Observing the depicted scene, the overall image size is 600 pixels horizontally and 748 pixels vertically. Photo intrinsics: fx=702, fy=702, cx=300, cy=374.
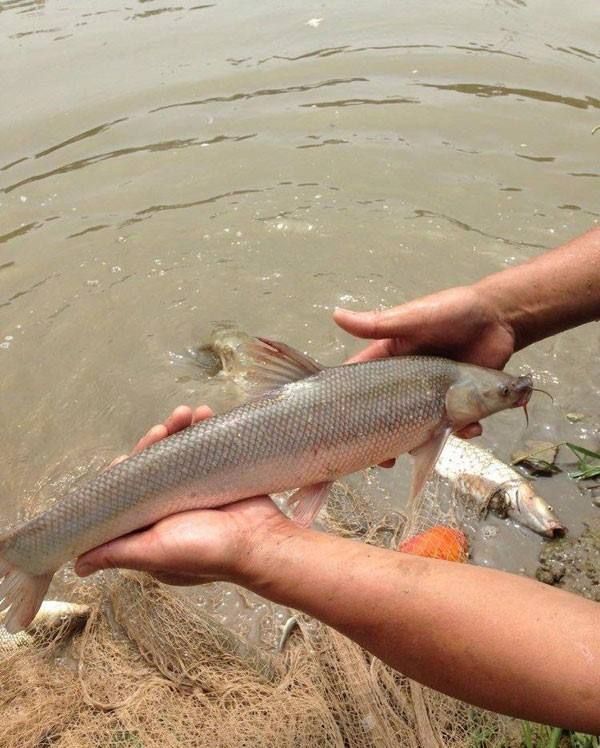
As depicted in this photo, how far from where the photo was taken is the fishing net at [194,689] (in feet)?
8.67

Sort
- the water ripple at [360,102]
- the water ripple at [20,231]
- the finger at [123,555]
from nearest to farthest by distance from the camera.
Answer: the finger at [123,555] → the water ripple at [20,231] → the water ripple at [360,102]

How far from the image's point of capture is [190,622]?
3.07 meters

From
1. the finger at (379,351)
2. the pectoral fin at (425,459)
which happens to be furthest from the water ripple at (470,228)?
the pectoral fin at (425,459)

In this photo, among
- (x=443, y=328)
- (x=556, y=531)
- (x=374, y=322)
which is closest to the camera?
(x=374, y=322)

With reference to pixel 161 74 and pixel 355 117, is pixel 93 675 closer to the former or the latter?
pixel 355 117

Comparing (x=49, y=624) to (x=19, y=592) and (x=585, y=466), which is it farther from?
(x=585, y=466)

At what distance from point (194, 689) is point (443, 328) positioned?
6.17 feet

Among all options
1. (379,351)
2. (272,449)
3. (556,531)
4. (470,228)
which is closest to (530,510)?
(556,531)

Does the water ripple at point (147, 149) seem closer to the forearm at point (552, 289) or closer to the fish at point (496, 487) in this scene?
the fish at point (496, 487)

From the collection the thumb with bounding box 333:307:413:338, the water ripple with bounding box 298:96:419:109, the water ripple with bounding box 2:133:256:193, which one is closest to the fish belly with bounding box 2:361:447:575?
the thumb with bounding box 333:307:413:338

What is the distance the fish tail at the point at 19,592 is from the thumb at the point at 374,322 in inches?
60.6

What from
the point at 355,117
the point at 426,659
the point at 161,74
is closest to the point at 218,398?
the point at 426,659

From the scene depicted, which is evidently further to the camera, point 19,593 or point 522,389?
point 522,389

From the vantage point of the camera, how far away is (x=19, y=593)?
255 centimetres
